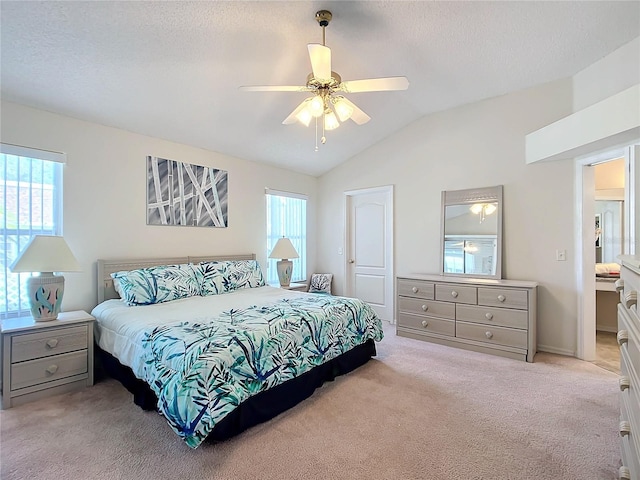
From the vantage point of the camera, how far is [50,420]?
2232mm

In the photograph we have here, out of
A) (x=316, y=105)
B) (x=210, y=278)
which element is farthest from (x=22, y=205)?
(x=316, y=105)

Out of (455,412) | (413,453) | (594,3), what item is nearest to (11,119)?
(413,453)

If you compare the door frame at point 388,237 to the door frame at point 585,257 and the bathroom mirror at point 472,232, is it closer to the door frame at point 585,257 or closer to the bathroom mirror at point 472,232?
the bathroom mirror at point 472,232

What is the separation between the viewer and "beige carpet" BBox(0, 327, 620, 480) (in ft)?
5.77

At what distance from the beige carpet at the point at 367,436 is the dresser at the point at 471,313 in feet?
1.82

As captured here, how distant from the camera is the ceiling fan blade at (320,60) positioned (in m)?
1.95

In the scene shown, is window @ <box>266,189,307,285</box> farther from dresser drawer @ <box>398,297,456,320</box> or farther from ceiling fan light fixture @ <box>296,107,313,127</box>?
ceiling fan light fixture @ <box>296,107,313,127</box>

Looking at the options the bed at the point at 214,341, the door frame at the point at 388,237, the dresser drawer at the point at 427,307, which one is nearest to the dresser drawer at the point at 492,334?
the dresser drawer at the point at 427,307

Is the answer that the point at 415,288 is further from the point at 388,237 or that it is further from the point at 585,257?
the point at 585,257

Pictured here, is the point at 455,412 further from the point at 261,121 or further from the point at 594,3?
the point at 261,121

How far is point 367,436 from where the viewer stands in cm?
206

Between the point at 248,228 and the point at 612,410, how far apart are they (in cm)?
419

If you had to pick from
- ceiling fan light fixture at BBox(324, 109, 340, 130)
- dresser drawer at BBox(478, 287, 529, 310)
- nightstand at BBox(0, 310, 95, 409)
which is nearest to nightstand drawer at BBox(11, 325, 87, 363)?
nightstand at BBox(0, 310, 95, 409)

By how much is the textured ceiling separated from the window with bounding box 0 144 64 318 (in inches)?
19.4
